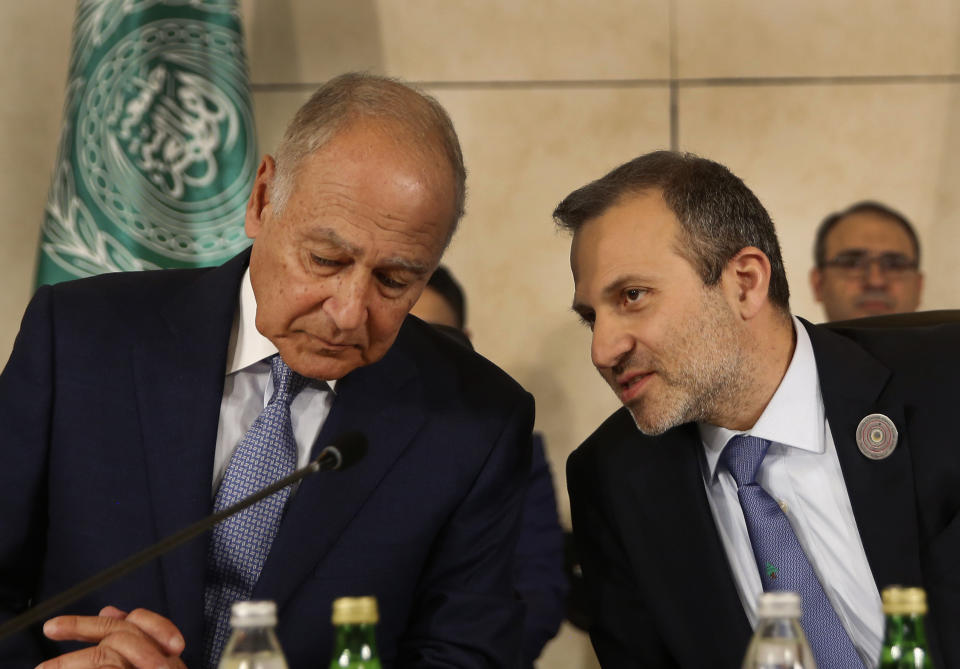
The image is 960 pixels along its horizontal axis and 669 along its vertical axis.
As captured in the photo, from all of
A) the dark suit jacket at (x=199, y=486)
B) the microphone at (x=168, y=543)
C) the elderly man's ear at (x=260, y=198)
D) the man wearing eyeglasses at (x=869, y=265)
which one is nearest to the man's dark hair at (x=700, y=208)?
the dark suit jacket at (x=199, y=486)

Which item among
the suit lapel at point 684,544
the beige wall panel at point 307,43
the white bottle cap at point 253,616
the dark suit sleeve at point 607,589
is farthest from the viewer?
the beige wall panel at point 307,43

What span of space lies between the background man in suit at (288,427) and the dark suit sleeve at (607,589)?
225 millimetres

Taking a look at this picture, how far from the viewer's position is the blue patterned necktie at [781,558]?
5.40 ft

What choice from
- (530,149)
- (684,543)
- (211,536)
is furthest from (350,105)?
(530,149)

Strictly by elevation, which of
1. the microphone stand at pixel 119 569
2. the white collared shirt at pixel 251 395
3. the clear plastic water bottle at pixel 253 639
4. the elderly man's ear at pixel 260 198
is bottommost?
the clear plastic water bottle at pixel 253 639

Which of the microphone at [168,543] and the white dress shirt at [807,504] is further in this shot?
the white dress shirt at [807,504]

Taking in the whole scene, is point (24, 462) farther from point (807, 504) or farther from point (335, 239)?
point (807, 504)

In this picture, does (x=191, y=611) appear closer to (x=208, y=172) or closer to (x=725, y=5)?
(x=208, y=172)

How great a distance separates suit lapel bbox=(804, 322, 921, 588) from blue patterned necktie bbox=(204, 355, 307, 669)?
2.68ft

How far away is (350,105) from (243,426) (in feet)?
1.53

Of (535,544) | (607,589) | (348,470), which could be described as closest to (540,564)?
(535,544)

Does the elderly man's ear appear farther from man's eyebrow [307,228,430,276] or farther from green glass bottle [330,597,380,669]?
green glass bottle [330,597,380,669]

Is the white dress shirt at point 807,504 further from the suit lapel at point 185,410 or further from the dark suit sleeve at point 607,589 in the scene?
the suit lapel at point 185,410

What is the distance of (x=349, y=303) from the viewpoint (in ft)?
4.99
